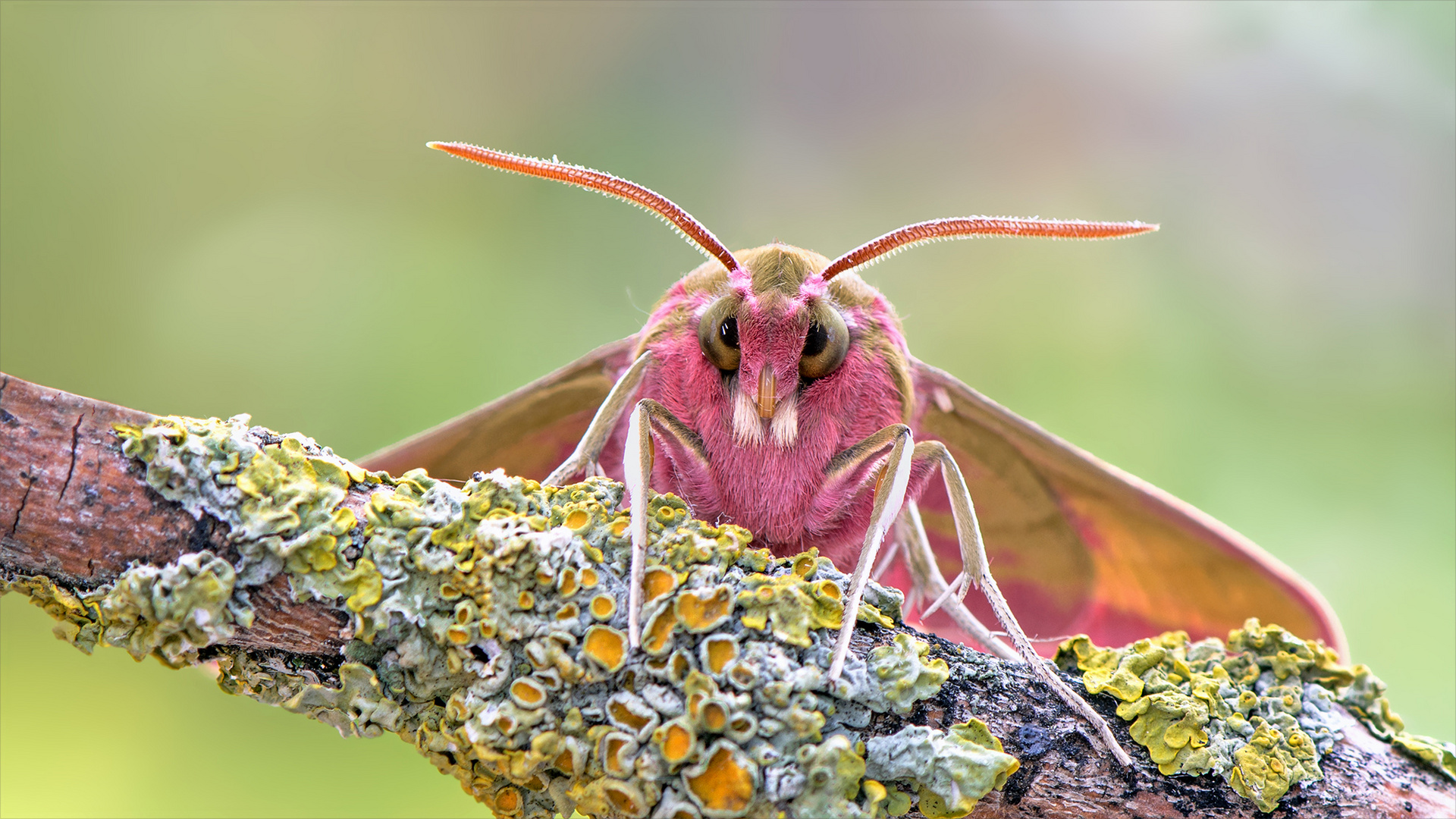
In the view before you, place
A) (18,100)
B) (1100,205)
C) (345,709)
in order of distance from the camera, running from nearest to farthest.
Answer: (345,709) < (18,100) < (1100,205)

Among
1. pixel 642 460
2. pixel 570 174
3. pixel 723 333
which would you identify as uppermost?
pixel 570 174

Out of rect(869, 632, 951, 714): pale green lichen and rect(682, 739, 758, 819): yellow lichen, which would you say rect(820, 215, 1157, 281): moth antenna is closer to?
rect(869, 632, 951, 714): pale green lichen

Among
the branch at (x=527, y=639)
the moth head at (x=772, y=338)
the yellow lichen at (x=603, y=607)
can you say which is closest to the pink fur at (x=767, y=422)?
the moth head at (x=772, y=338)

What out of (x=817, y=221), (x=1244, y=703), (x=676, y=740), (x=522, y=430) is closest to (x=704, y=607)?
(x=676, y=740)

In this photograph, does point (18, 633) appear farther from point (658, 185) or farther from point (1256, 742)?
point (1256, 742)

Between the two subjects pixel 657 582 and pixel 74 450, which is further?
pixel 657 582

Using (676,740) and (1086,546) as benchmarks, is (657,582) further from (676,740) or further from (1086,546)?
(1086,546)

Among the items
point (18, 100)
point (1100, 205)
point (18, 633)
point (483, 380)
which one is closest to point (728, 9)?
point (1100, 205)
